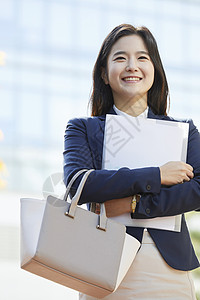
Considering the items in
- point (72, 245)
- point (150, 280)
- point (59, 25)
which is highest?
point (59, 25)

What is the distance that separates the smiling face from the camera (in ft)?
4.63

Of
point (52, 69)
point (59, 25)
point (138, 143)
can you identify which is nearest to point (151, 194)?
point (138, 143)

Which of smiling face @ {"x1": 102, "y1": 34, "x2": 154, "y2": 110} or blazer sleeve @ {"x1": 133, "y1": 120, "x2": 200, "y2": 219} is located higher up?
smiling face @ {"x1": 102, "y1": 34, "x2": 154, "y2": 110}

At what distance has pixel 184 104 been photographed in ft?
27.0

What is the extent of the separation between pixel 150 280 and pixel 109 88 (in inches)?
22.4

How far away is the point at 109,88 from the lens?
1.53 meters

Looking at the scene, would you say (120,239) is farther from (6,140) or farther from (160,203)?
(6,140)

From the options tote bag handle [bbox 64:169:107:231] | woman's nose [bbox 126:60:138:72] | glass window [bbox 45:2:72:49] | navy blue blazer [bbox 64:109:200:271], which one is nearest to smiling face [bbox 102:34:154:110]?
woman's nose [bbox 126:60:138:72]

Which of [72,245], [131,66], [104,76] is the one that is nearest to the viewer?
[72,245]

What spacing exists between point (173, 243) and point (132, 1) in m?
8.10

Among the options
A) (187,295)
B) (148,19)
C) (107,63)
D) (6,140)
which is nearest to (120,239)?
(187,295)

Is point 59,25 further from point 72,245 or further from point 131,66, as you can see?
point 72,245

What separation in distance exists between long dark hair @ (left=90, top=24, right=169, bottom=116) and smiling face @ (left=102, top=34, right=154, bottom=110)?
1.3 inches

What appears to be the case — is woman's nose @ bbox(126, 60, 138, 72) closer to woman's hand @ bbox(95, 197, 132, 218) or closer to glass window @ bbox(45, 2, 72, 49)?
woman's hand @ bbox(95, 197, 132, 218)
